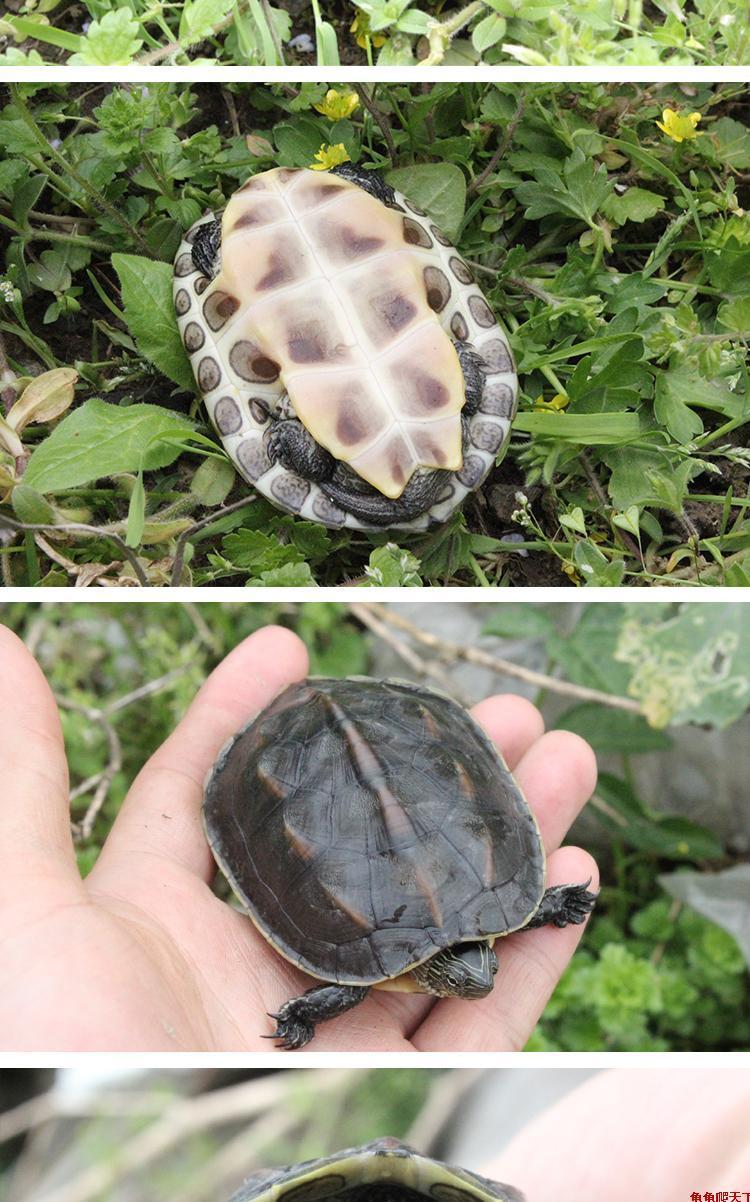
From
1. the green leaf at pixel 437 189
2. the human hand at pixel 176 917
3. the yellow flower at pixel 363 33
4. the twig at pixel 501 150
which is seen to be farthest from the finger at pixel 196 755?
the yellow flower at pixel 363 33

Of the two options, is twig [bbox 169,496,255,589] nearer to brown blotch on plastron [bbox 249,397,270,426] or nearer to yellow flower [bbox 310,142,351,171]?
brown blotch on plastron [bbox 249,397,270,426]

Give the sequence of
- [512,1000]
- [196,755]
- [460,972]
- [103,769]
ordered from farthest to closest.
Result: [103,769] → [196,755] → [512,1000] → [460,972]

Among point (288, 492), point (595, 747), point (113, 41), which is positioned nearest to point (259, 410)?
point (288, 492)

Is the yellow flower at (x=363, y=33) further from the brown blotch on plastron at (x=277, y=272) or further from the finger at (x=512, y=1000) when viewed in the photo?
the finger at (x=512, y=1000)

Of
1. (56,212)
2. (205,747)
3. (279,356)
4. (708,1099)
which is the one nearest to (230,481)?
(279,356)

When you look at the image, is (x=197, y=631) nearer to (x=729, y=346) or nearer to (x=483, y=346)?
(x=483, y=346)

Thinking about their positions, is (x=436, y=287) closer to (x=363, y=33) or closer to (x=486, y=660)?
(x=363, y=33)
